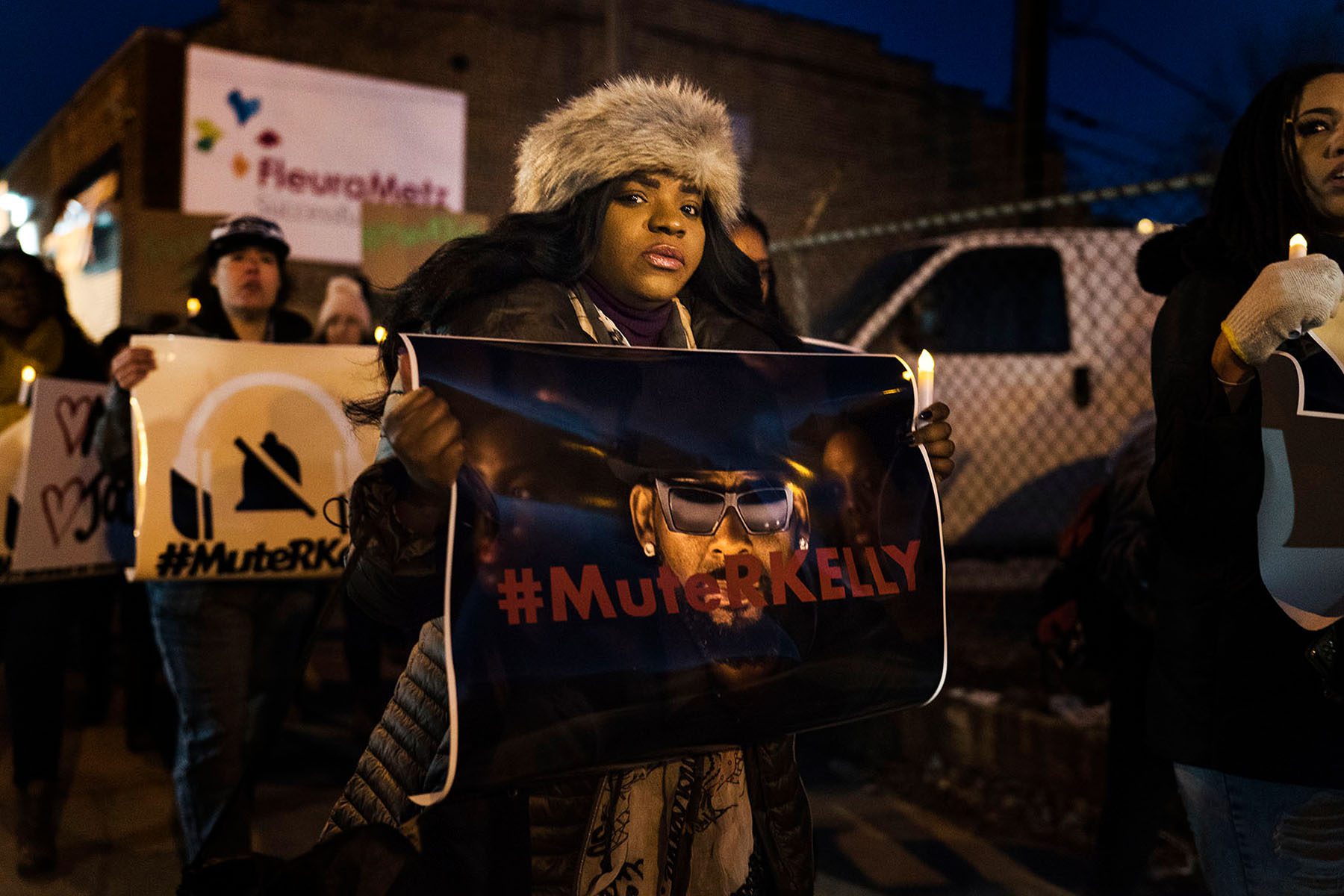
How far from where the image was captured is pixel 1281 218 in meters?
2.16

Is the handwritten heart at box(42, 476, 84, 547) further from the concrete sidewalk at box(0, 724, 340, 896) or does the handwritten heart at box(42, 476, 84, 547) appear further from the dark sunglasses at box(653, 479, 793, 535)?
the dark sunglasses at box(653, 479, 793, 535)

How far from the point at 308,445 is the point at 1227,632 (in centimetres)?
284

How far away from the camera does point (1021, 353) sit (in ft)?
22.8

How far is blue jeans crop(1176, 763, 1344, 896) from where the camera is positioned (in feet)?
6.64

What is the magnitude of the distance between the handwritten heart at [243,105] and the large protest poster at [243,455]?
10858 mm

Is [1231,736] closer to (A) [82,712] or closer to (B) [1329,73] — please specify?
(B) [1329,73]

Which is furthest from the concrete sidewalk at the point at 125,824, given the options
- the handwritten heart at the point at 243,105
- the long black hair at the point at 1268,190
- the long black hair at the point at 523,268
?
the handwritten heart at the point at 243,105

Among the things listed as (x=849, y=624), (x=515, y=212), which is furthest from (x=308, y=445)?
(x=849, y=624)

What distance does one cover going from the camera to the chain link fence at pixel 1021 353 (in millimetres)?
6812

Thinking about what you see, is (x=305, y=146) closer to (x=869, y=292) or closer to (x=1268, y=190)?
(x=869, y=292)

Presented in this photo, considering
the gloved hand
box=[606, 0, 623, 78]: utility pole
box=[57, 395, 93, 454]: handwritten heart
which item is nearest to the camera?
the gloved hand

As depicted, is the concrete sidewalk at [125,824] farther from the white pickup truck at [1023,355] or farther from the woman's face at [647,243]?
the white pickup truck at [1023,355]

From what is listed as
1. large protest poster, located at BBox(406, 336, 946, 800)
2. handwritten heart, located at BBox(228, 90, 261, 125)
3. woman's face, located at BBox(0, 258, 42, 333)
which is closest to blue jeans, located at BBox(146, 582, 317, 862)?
woman's face, located at BBox(0, 258, 42, 333)

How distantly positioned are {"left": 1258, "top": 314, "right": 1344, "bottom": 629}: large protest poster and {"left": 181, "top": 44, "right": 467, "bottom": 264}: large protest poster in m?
12.4
